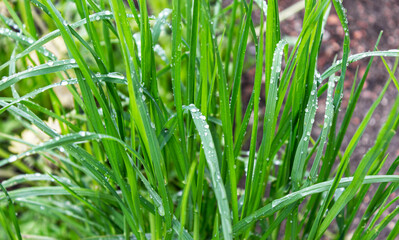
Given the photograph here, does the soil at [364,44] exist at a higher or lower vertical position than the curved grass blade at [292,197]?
higher

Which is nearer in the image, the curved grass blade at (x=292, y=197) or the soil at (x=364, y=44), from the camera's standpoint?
the curved grass blade at (x=292, y=197)

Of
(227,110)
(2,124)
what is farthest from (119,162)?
(2,124)

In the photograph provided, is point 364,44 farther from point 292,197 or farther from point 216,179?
point 216,179

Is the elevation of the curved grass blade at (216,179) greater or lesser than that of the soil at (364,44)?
lesser

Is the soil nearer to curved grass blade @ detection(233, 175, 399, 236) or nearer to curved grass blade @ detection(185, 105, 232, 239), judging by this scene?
curved grass blade @ detection(233, 175, 399, 236)

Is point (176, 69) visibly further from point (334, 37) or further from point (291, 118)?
point (334, 37)

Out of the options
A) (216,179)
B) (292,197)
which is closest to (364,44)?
(292,197)

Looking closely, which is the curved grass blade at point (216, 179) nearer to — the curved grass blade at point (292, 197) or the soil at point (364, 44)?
A: the curved grass blade at point (292, 197)

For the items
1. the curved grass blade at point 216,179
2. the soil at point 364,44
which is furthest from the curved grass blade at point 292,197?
the soil at point 364,44
